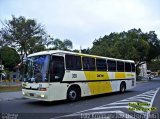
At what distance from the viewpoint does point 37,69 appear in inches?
591

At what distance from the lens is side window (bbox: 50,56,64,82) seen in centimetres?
1480

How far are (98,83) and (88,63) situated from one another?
75.6 inches

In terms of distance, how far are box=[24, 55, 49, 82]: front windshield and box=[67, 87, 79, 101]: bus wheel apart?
2.19 m

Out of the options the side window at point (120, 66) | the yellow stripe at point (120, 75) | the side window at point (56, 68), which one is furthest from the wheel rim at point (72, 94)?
the side window at point (120, 66)

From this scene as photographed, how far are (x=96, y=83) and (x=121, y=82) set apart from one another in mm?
4803

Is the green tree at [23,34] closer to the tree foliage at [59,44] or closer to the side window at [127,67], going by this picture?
the tree foliage at [59,44]

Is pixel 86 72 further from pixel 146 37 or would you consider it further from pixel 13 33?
pixel 146 37

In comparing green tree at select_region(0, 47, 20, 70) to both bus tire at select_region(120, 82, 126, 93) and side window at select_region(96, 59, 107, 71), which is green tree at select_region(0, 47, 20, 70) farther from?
side window at select_region(96, 59, 107, 71)

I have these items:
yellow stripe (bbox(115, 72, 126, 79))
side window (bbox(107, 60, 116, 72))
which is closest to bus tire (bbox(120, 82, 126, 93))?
yellow stripe (bbox(115, 72, 126, 79))

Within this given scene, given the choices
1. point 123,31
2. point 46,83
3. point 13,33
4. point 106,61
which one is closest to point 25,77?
point 46,83

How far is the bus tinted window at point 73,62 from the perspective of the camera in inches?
637

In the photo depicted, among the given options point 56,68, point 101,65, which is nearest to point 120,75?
point 101,65

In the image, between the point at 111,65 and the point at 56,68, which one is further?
the point at 111,65

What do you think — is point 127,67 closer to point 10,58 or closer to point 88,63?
point 88,63
